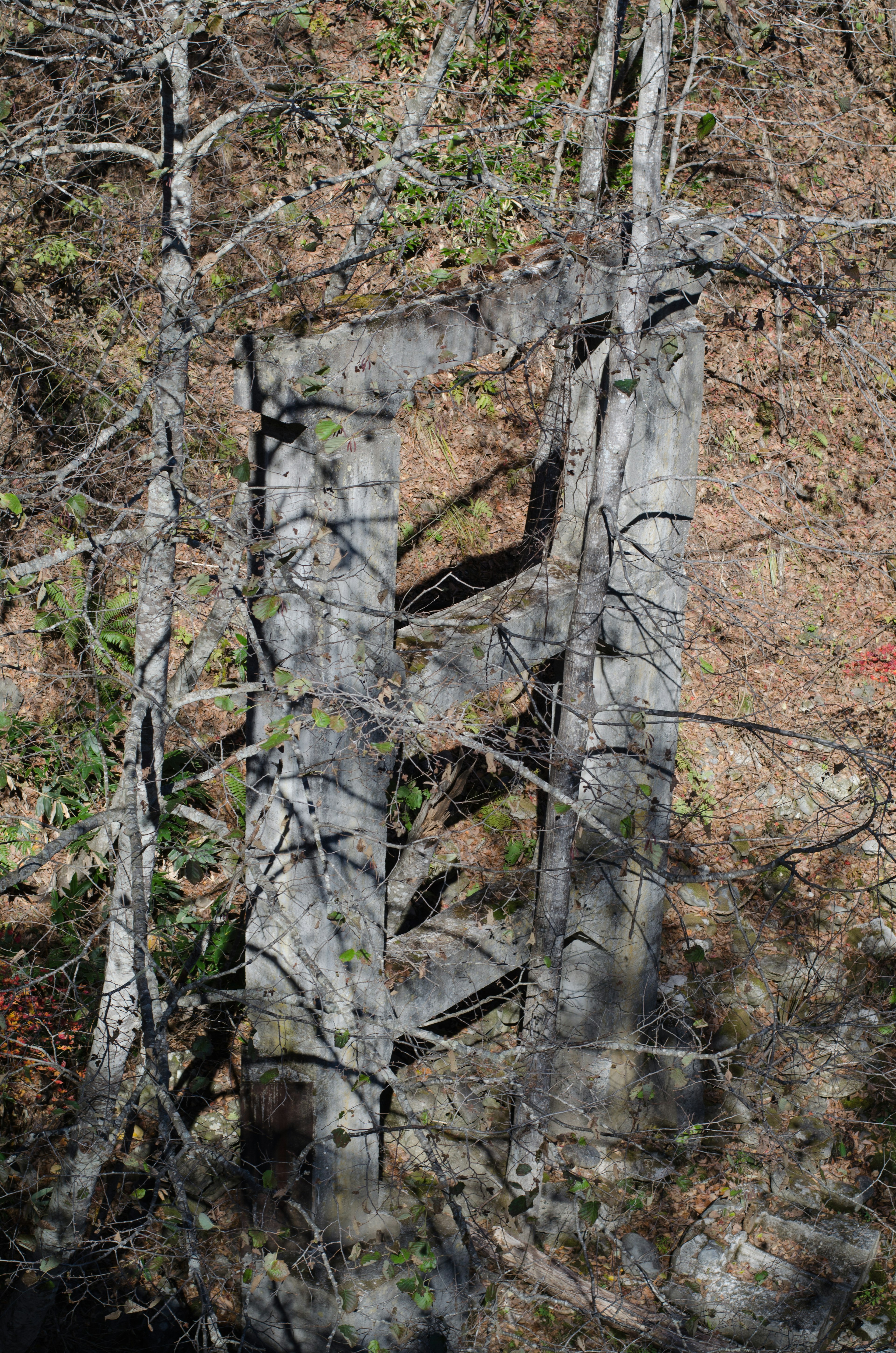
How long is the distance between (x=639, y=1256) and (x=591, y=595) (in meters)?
3.06

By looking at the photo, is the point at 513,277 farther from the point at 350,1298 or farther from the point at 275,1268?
the point at 350,1298

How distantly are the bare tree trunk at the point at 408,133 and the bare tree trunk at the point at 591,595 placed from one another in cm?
102

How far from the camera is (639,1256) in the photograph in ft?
14.7

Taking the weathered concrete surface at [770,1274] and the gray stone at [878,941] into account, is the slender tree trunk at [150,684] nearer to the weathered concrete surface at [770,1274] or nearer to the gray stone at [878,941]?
the weathered concrete surface at [770,1274]

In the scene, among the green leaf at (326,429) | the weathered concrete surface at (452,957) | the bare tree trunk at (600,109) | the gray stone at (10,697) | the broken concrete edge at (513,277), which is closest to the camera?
the green leaf at (326,429)

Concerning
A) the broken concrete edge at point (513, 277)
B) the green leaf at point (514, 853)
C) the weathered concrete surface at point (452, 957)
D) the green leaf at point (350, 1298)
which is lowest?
the green leaf at point (350, 1298)

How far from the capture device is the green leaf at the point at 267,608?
2998mm

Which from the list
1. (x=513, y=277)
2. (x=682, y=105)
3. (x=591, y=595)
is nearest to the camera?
(x=513, y=277)

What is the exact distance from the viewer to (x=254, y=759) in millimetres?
3338

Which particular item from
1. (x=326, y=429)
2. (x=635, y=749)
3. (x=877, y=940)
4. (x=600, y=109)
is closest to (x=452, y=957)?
(x=635, y=749)

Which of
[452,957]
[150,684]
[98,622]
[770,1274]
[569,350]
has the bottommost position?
[770,1274]

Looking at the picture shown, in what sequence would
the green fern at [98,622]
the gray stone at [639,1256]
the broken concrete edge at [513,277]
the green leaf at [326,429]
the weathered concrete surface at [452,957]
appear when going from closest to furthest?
1. the green leaf at [326,429]
2. the broken concrete edge at [513,277]
3. the weathered concrete surface at [452,957]
4. the gray stone at [639,1256]
5. the green fern at [98,622]

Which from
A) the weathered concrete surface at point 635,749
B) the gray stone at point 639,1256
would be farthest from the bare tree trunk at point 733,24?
the gray stone at point 639,1256

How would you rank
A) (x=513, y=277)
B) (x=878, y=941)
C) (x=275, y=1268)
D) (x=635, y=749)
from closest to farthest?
(x=275, y=1268) < (x=513, y=277) < (x=635, y=749) < (x=878, y=941)
